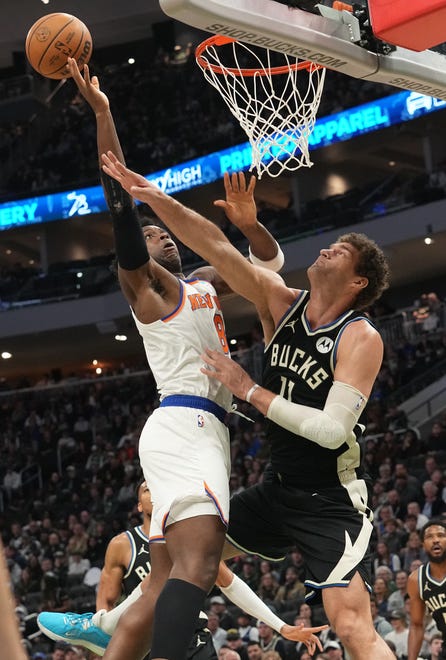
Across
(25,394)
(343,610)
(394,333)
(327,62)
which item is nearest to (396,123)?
(394,333)

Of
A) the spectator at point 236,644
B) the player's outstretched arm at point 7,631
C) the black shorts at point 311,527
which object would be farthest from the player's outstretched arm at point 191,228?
the spectator at point 236,644

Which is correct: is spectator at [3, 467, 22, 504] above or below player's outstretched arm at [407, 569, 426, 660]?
below

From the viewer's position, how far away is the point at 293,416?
4172 mm

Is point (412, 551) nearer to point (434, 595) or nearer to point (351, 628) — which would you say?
point (434, 595)

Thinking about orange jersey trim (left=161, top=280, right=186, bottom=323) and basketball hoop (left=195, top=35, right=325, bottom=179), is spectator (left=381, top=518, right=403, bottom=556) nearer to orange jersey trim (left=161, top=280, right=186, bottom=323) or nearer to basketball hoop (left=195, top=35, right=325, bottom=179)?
basketball hoop (left=195, top=35, right=325, bottom=179)

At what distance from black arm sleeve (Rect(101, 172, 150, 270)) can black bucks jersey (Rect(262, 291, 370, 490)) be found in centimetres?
78

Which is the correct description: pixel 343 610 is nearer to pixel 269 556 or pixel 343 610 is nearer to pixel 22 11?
pixel 269 556

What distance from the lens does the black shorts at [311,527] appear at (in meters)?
4.08

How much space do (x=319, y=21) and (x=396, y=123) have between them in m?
18.4

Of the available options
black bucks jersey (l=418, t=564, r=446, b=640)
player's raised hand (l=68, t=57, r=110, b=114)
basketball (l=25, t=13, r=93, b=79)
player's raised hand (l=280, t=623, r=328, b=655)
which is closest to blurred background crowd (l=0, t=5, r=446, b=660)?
black bucks jersey (l=418, t=564, r=446, b=640)

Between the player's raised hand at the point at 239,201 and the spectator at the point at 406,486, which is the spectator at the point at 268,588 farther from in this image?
the player's raised hand at the point at 239,201

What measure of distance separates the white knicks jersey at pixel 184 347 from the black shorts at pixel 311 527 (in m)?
0.46

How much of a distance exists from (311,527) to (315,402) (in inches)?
21.0

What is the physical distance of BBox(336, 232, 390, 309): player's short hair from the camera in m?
4.59
